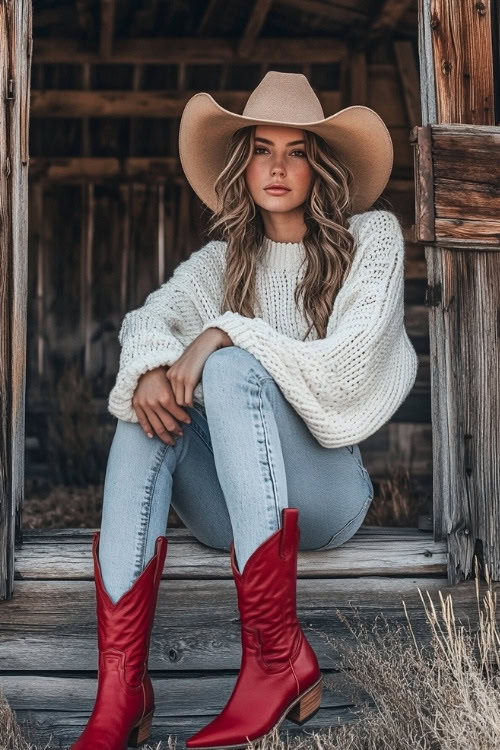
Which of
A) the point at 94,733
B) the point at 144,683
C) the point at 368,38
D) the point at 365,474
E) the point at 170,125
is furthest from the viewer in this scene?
the point at 170,125

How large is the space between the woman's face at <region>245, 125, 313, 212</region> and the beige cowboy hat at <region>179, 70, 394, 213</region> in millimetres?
50

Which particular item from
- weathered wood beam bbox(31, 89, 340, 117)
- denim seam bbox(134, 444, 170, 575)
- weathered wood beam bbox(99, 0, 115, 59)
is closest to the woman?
denim seam bbox(134, 444, 170, 575)

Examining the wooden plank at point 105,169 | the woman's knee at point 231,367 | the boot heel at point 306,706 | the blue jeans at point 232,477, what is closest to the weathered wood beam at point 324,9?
the wooden plank at point 105,169

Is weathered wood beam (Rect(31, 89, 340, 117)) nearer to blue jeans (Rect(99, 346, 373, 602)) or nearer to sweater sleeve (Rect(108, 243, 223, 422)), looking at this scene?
sweater sleeve (Rect(108, 243, 223, 422))

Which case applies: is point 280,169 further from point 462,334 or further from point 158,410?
point 158,410

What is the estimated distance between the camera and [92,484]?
6.09 m

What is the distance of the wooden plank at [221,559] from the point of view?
289cm

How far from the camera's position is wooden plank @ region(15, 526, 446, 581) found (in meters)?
2.89

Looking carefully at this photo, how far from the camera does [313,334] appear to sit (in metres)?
2.87

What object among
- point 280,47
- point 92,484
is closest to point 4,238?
point 92,484

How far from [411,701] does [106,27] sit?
463 centimetres

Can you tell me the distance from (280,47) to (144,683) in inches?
188

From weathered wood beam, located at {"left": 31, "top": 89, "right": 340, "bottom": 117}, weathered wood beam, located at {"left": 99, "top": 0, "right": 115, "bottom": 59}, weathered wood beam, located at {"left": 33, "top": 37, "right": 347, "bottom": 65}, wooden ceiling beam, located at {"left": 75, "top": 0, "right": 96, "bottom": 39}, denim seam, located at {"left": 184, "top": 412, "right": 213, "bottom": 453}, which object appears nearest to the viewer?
denim seam, located at {"left": 184, "top": 412, "right": 213, "bottom": 453}

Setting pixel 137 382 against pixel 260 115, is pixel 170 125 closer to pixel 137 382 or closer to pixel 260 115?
pixel 260 115
